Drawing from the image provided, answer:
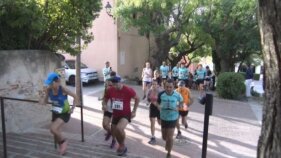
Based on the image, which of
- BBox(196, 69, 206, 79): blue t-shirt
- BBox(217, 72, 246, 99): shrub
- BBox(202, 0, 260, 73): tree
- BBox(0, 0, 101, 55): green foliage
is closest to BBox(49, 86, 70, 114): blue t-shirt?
BBox(0, 0, 101, 55): green foliage

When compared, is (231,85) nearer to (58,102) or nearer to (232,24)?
(232,24)

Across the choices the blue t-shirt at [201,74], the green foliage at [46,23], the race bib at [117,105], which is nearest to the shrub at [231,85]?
the blue t-shirt at [201,74]

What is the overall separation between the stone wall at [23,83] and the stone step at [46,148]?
1.80ft

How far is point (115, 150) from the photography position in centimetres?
778

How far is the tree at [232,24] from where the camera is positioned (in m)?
21.5

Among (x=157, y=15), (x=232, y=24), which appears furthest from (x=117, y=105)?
(x=232, y=24)

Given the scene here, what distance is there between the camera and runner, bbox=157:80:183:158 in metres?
7.32

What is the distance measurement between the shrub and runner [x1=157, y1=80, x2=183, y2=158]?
36.2ft

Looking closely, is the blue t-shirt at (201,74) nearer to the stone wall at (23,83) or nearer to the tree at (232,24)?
the tree at (232,24)

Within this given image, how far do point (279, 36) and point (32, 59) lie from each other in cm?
716

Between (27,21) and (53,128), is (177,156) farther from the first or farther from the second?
(27,21)

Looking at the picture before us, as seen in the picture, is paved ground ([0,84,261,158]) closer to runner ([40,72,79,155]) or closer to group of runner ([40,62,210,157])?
group of runner ([40,62,210,157])

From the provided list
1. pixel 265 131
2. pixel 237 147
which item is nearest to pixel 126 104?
pixel 237 147

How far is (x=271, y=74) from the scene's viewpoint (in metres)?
3.34
